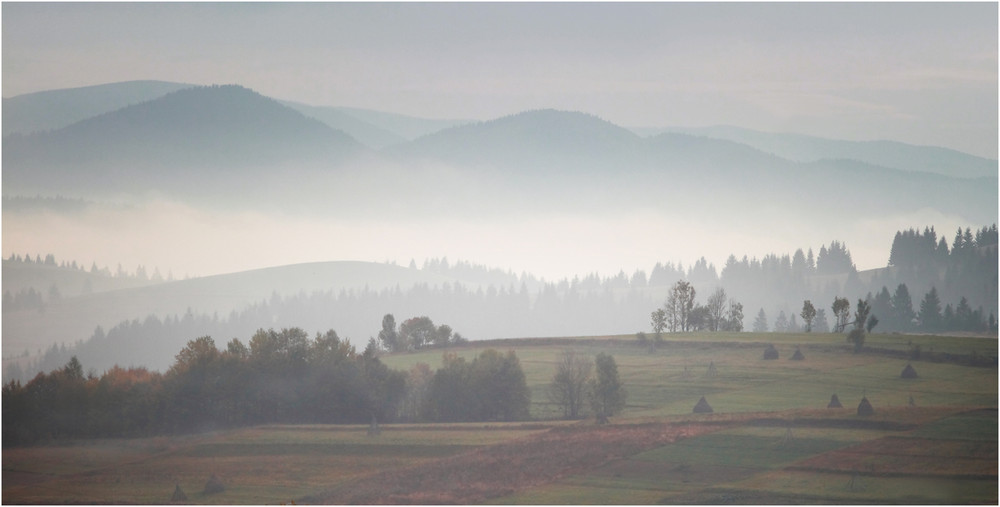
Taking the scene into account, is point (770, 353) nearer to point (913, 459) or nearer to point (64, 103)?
point (913, 459)

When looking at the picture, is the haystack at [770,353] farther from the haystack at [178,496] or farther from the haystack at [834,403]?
the haystack at [178,496]

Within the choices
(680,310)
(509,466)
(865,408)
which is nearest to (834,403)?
(865,408)

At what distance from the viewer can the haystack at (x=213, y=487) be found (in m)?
79.4

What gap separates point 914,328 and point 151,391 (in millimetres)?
111124

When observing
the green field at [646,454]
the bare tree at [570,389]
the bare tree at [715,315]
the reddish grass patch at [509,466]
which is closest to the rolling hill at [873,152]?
the bare tree at [715,315]

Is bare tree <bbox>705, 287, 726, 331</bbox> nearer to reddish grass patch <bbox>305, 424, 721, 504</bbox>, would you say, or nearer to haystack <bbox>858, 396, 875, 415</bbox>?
haystack <bbox>858, 396, 875, 415</bbox>

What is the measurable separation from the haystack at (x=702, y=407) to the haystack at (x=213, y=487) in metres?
44.0

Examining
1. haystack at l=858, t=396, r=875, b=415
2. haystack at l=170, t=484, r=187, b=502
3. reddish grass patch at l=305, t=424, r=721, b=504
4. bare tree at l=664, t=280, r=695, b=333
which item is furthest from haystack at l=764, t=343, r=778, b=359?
haystack at l=170, t=484, r=187, b=502

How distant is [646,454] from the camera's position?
8050cm

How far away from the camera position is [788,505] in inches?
2726

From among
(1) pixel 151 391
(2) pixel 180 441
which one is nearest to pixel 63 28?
(1) pixel 151 391

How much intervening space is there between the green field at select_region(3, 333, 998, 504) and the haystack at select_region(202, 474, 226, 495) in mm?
721

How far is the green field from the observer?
243 feet

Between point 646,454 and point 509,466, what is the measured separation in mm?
11795
